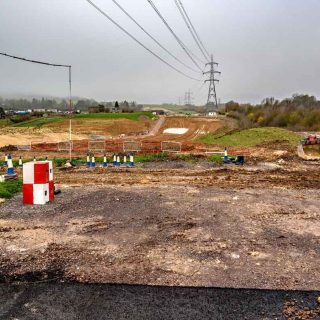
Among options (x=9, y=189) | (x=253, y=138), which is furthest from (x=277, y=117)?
(x=9, y=189)

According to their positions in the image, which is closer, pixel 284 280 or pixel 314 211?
pixel 284 280

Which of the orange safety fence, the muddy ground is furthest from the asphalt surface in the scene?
the orange safety fence

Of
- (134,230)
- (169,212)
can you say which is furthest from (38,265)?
(169,212)

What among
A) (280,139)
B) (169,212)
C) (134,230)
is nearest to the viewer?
(134,230)

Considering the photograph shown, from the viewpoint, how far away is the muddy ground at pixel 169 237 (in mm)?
5688

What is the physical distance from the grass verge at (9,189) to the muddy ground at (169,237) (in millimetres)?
381

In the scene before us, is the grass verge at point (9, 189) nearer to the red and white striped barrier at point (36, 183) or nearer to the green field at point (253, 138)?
the red and white striped barrier at point (36, 183)

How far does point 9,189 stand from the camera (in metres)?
11.8

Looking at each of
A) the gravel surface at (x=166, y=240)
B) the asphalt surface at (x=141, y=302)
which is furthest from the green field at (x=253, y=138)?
the asphalt surface at (x=141, y=302)

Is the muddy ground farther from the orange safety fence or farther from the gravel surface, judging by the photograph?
the orange safety fence

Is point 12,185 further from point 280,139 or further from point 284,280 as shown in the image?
point 280,139

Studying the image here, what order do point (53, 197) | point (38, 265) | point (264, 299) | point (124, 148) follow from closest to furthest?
point (264, 299)
point (38, 265)
point (53, 197)
point (124, 148)

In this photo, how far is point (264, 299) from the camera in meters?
4.93

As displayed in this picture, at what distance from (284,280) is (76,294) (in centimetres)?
273
